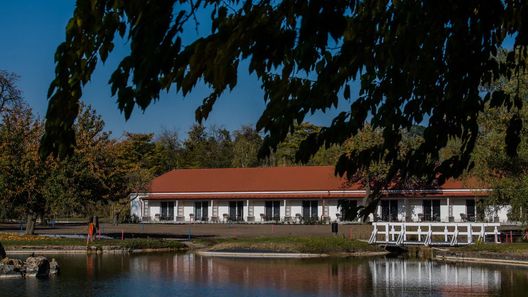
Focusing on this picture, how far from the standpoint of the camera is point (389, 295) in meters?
18.8

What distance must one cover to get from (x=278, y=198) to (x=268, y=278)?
36.0m

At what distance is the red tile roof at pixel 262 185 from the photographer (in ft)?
186

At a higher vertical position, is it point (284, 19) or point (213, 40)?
point (284, 19)

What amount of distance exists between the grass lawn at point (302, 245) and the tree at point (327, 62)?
2439 centimetres

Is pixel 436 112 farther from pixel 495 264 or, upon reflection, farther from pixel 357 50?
pixel 495 264

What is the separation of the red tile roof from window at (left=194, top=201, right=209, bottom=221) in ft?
3.85

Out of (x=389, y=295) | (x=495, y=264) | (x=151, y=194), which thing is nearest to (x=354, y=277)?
(x=389, y=295)

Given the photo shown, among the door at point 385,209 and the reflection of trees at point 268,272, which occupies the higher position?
the door at point 385,209

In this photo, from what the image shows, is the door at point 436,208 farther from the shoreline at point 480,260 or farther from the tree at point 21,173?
the tree at point 21,173

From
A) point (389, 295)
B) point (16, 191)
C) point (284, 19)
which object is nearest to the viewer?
point (284, 19)

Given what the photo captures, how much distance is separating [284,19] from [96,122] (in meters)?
36.8

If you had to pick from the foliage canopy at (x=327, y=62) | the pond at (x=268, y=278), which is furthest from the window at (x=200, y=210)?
the foliage canopy at (x=327, y=62)

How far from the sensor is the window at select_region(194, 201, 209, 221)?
200 ft

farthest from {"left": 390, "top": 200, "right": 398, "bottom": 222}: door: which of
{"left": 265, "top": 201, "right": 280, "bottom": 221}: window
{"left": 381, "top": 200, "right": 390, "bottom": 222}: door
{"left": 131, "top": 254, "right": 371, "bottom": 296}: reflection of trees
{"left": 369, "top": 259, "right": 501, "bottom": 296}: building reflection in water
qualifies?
{"left": 131, "top": 254, "right": 371, "bottom": 296}: reflection of trees
